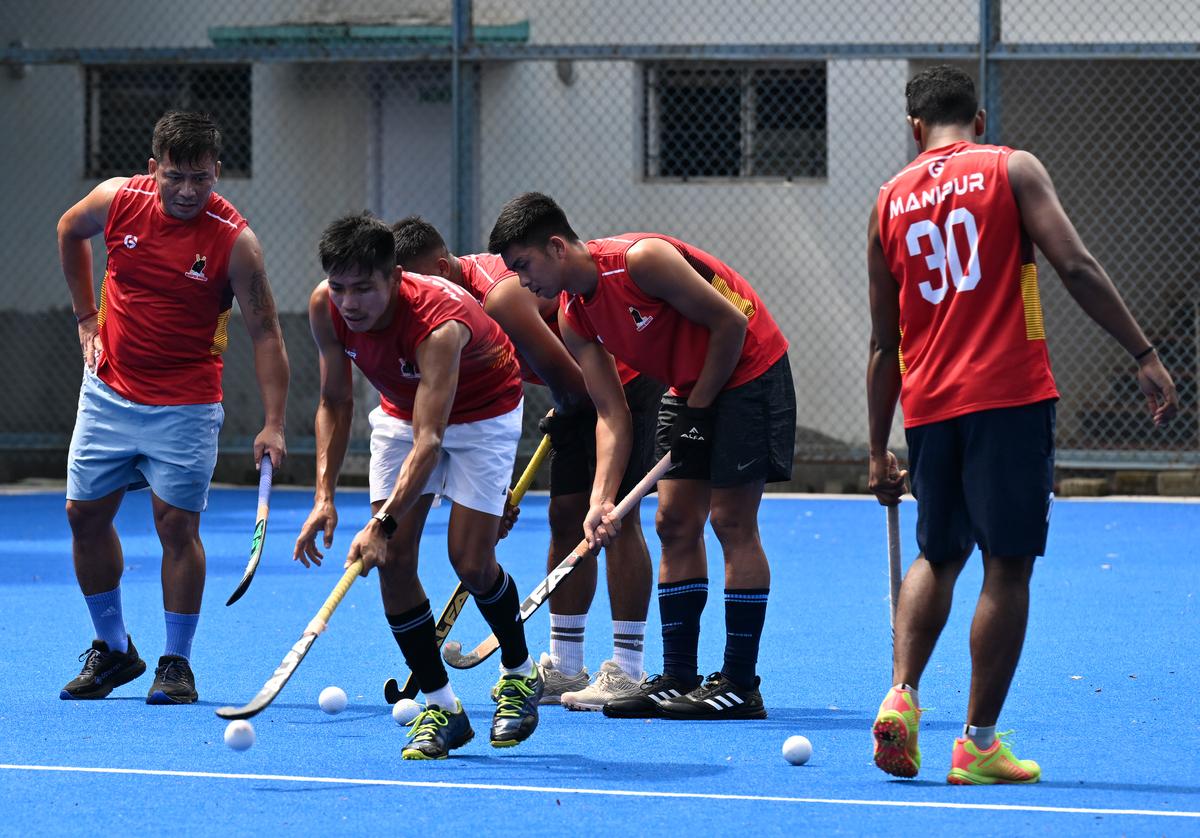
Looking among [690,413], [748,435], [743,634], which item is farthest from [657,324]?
[743,634]

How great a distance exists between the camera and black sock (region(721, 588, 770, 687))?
237 inches

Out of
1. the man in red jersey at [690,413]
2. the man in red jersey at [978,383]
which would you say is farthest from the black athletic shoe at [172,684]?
the man in red jersey at [978,383]

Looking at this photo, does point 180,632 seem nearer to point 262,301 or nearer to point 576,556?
point 262,301

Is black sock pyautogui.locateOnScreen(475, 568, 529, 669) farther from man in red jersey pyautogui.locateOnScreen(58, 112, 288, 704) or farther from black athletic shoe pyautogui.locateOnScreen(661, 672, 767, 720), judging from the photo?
man in red jersey pyautogui.locateOnScreen(58, 112, 288, 704)

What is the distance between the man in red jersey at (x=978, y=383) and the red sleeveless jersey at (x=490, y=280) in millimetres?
1668

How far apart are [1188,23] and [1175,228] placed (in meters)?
1.94

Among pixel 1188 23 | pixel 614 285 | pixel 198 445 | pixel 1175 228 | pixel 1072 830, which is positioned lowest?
pixel 1072 830

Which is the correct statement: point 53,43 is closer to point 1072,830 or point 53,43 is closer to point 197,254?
point 197,254

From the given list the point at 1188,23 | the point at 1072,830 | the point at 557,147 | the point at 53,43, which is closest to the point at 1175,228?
the point at 1188,23

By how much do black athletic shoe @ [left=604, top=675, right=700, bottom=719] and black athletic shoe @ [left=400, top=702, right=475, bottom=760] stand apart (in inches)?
29.2

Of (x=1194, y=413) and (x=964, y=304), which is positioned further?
(x=1194, y=413)

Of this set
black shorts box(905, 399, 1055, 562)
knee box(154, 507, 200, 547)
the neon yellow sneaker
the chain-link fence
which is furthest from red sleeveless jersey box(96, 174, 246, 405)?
the chain-link fence

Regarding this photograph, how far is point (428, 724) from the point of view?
532 cm

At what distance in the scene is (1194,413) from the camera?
45.1ft
